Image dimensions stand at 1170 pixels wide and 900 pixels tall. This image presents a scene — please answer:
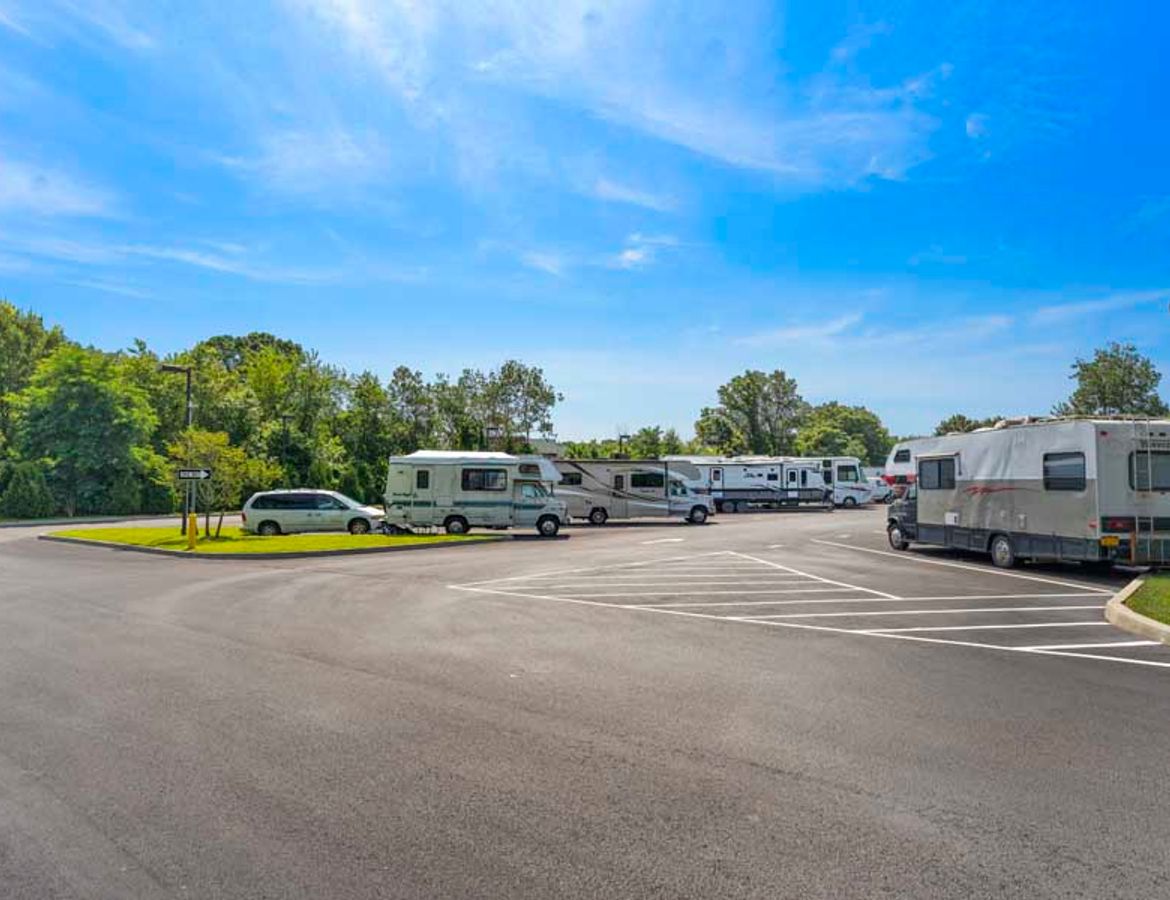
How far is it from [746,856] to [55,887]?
317 cm

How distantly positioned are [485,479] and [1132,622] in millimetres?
20820

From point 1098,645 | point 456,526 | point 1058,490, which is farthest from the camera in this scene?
point 456,526

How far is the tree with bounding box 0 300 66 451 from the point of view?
183 ft

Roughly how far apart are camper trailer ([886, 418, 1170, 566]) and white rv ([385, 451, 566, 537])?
14.1 m

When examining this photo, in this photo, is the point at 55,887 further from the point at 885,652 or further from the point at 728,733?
the point at 885,652

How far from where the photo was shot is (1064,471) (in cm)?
1583

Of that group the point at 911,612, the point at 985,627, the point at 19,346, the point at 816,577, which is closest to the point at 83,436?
the point at 19,346

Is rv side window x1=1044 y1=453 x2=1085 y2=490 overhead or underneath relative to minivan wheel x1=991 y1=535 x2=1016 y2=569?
overhead

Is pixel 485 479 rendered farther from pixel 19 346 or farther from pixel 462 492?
pixel 19 346

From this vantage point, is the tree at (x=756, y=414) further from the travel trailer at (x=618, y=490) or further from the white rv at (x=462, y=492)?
the white rv at (x=462, y=492)

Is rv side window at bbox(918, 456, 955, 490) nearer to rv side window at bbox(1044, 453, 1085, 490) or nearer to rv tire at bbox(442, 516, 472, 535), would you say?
rv side window at bbox(1044, 453, 1085, 490)

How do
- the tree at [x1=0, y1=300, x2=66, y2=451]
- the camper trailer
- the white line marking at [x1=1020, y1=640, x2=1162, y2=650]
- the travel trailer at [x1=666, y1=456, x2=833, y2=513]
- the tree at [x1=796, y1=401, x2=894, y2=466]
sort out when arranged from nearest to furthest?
the white line marking at [x1=1020, y1=640, x2=1162, y2=650]
the camper trailer
the travel trailer at [x1=666, y1=456, x2=833, y2=513]
the tree at [x1=0, y1=300, x2=66, y2=451]
the tree at [x1=796, y1=401, x2=894, y2=466]

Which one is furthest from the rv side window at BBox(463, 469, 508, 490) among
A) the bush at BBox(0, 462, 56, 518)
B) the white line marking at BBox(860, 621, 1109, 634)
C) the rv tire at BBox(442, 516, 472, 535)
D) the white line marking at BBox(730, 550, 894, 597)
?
the bush at BBox(0, 462, 56, 518)

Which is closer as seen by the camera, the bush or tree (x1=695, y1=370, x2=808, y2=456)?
the bush
